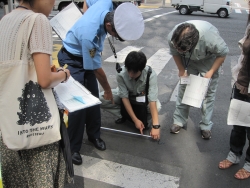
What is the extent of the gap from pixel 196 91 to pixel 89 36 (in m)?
1.34

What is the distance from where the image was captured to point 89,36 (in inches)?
87.7

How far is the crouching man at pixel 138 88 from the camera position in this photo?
2.87m

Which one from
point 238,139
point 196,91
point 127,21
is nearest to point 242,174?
point 238,139

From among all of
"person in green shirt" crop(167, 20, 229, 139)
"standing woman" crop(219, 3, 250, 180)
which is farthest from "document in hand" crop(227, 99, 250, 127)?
"person in green shirt" crop(167, 20, 229, 139)

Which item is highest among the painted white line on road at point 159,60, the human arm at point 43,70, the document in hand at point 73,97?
the human arm at point 43,70

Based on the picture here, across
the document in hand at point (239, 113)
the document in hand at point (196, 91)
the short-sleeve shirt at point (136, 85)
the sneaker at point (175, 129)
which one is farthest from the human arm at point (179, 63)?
the document in hand at point (239, 113)

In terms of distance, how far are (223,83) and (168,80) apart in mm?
972

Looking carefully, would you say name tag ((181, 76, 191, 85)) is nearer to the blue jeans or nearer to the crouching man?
the crouching man

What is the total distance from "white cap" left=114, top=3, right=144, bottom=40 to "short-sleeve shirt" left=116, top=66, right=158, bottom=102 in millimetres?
837

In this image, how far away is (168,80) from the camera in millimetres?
5078

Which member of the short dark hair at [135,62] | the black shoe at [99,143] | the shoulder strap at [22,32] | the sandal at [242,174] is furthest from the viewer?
the black shoe at [99,143]

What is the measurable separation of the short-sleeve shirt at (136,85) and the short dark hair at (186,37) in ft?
1.77

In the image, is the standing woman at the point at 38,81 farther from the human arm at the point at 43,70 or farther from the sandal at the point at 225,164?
the sandal at the point at 225,164

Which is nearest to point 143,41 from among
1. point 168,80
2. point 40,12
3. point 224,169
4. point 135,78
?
point 168,80
